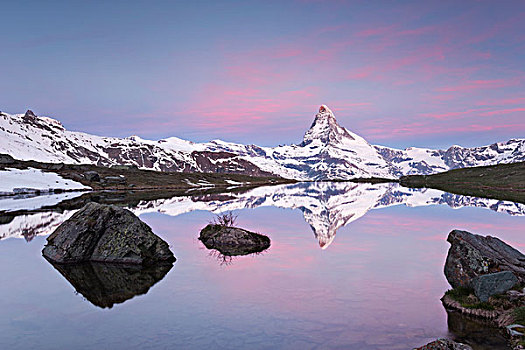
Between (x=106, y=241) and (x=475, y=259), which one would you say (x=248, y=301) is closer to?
(x=475, y=259)

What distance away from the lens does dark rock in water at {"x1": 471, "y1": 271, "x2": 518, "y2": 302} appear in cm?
1972

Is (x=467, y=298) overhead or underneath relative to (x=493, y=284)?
underneath

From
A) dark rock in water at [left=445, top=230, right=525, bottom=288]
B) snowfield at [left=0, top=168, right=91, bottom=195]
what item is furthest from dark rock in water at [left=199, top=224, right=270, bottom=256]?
snowfield at [left=0, top=168, right=91, bottom=195]

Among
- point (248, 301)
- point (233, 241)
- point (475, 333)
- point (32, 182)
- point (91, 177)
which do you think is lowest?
point (475, 333)

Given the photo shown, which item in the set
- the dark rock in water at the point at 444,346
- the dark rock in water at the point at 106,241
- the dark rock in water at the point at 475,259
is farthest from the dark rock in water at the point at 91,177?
the dark rock in water at the point at 444,346

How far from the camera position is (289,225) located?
50438 millimetres

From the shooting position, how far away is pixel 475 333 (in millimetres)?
16922

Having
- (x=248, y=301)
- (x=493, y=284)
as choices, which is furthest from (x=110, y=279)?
(x=493, y=284)

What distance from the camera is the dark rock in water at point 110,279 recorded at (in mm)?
21797

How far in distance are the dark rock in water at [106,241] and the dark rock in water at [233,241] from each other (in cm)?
585

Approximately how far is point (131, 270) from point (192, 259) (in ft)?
15.4

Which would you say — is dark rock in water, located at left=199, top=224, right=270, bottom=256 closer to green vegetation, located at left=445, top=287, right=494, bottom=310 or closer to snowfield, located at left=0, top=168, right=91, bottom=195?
green vegetation, located at left=445, top=287, right=494, bottom=310

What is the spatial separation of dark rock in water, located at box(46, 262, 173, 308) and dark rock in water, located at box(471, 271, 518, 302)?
16.9m

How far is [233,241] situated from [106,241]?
10736 millimetres
